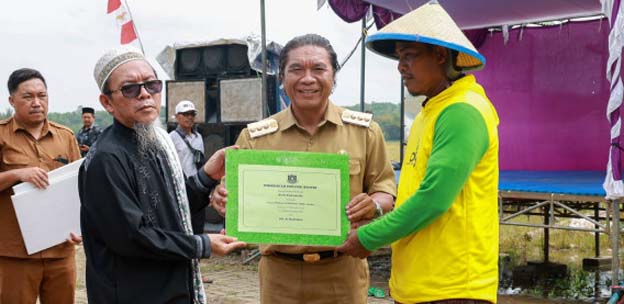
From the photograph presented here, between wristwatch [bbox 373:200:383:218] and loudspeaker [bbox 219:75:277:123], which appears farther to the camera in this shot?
loudspeaker [bbox 219:75:277:123]

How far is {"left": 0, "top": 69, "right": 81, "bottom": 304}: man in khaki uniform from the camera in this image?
403 cm

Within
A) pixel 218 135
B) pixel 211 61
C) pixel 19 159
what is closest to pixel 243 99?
pixel 218 135

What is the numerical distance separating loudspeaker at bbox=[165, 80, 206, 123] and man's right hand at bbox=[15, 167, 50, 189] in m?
6.49

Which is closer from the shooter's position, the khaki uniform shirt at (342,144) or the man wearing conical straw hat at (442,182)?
the man wearing conical straw hat at (442,182)

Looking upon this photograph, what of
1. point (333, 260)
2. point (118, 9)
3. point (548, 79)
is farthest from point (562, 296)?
point (118, 9)

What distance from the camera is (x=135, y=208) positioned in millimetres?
2316

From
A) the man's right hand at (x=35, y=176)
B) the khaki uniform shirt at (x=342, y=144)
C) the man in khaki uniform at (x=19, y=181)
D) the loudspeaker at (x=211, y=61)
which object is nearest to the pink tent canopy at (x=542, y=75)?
the loudspeaker at (x=211, y=61)

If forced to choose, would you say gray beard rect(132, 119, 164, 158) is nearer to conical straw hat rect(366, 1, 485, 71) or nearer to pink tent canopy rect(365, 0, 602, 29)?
conical straw hat rect(366, 1, 485, 71)

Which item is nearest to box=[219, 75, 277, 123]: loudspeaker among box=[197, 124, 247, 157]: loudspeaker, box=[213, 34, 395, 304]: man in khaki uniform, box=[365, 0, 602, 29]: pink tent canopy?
box=[197, 124, 247, 157]: loudspeaker

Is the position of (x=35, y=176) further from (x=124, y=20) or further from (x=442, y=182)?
(x=124, y=20)

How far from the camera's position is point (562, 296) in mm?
7141

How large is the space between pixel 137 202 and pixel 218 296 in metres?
4.77

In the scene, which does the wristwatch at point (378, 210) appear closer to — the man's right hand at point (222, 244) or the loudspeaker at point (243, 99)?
the man's right hand at point (222, 244)

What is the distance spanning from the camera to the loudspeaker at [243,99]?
31.1 feet
